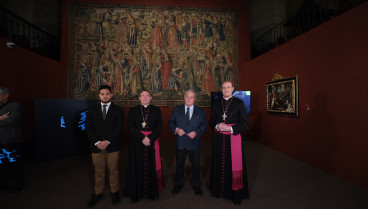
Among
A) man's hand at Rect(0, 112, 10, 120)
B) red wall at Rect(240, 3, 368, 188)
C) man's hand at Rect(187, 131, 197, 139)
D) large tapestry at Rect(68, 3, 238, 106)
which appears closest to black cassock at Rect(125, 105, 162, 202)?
man's hand at Rect(187, 131, 197, 139)

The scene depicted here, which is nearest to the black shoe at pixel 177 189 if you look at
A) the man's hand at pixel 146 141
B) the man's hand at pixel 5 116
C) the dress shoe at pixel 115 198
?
the dress shoe at pixel 115 198

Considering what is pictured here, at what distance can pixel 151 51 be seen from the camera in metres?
7.57

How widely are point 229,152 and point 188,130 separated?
0.76 meters

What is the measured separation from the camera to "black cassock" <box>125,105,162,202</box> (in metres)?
2.79

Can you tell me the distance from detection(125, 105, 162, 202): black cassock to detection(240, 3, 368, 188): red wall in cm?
391

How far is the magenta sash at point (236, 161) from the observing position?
109 inches

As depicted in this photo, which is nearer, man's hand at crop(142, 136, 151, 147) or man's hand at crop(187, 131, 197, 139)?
man's hand at crop(142, 136, 151, 147)

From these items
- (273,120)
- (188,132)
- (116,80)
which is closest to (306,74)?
(273,120)

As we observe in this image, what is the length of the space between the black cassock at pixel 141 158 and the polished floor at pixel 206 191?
22cm

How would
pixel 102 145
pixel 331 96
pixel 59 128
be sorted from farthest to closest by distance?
1. pixel 59 128
2. pixel 331 96
3. pixel 102 145

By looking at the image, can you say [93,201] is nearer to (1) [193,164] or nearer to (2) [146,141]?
(2) [146,141]

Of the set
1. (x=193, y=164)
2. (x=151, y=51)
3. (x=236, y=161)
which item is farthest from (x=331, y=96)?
(x=151, y=51)

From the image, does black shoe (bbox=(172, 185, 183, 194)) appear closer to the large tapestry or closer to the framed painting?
the framed painting

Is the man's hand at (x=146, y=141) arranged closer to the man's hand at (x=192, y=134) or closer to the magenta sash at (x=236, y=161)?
the man's hand at (x=192, y=134)
